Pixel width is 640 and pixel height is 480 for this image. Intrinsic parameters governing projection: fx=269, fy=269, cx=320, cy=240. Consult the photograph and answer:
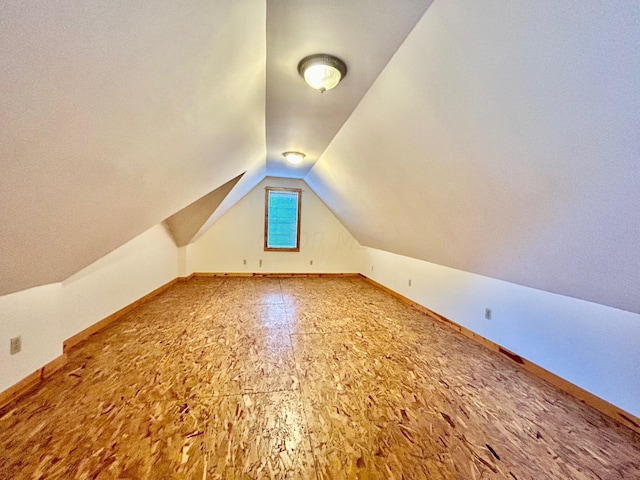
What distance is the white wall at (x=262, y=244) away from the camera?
6.04m

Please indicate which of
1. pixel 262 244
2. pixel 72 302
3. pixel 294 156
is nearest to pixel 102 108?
pixel 72 302

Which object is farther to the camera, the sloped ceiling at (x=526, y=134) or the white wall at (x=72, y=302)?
the white wall at (x=72, y=302)

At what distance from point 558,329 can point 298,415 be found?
225cm

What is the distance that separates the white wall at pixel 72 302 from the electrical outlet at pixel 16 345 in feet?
0.09

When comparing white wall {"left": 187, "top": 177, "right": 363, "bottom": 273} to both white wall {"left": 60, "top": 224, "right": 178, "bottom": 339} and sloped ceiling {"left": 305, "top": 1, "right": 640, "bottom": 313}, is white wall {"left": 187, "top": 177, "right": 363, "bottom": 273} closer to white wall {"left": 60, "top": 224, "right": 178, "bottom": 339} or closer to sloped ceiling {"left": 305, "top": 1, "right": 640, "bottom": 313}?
white wall {"left": 60, "top": 224, "right": 178, "bottom": 339}

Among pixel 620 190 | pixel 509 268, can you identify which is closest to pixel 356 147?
pixel 509 268

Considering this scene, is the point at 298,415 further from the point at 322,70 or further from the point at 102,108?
the point at 322,70

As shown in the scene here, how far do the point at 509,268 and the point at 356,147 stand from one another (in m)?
1.94

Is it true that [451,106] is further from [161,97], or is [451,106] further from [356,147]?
[161,97]

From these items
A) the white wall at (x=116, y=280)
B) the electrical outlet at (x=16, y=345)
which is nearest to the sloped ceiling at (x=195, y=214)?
the white wall at (x=116, y=280)

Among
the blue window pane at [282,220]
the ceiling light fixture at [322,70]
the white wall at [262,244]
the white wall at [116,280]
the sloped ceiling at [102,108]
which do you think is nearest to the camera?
the sloped ceiling at [102,108]

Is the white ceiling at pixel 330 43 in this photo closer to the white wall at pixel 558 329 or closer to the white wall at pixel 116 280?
the white wall at pixel 558 329

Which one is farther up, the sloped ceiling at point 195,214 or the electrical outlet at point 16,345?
the sloped ceiling at point 195,214

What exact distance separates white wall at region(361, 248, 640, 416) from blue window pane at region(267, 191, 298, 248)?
3.63m
